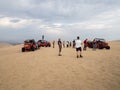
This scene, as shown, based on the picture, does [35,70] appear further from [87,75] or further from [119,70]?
[119,70]

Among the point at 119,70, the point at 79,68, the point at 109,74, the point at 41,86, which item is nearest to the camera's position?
the point at 41,86

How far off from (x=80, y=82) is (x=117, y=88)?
1.89 metres

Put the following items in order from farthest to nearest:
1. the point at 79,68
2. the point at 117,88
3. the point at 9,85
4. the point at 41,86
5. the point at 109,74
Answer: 1. the point at 79,68
2. the point at 109,74
3. the point at 9,85
4. the point at 41,86
5. the point at 117,88

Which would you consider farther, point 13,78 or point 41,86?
point 13,78

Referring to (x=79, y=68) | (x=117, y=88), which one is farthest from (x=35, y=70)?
(x=117, y=88)

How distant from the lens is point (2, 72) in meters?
15.4

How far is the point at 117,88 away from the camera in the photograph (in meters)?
10.5

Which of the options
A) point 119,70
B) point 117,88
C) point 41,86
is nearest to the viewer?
point 117,88

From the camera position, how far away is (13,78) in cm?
1338

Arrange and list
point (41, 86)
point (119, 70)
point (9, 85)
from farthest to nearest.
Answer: point (119, 70)
point (9, 85)
point (41, 86)

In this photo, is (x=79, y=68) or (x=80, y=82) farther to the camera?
(x=79, y=68)

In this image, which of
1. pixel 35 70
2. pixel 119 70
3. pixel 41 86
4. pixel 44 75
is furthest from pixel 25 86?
pixel 119 70

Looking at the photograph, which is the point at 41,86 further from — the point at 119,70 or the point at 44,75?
the point at 119,70

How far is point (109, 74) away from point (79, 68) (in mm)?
2533
